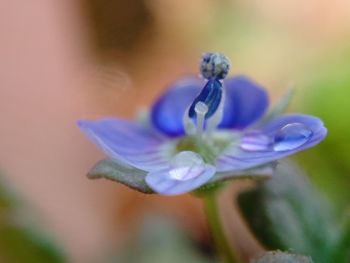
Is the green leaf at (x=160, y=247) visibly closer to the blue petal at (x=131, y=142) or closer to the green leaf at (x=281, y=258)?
the blue petal at (x=131, y=142)

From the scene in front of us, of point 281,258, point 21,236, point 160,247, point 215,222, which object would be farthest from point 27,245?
point 281,258

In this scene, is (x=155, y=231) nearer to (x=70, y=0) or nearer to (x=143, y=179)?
(x=143, y=179)

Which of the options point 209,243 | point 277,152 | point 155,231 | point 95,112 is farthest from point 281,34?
point 277,152

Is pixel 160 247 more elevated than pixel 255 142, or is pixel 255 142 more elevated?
pixel 255 142

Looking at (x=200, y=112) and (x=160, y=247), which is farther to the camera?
(x=160, y=247)

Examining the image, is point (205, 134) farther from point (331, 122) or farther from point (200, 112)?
point (331, 122)

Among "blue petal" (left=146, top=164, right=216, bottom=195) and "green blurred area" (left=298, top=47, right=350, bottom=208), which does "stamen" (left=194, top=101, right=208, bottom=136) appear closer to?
"blue petal" (left=146, top=164, right=216, bottom=195)
